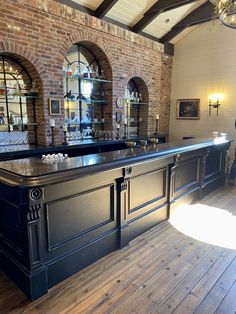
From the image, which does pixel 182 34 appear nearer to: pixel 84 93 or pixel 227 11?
pixel 84 93

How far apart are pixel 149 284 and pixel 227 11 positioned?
2.94 meters

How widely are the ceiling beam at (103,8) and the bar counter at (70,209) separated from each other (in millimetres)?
3174

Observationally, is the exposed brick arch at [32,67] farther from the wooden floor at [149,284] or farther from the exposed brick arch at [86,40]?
the wooden floor at [149,284]

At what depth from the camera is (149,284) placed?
2.12 m

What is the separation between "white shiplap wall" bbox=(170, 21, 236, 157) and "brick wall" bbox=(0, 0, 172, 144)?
1231mm

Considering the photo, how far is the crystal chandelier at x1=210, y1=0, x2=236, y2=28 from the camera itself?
2.51m

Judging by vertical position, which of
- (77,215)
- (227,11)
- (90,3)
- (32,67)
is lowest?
(77,215)

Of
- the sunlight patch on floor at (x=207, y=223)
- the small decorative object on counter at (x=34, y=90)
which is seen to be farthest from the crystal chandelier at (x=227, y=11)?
the small decorative object on counter at (x=34, y=90)

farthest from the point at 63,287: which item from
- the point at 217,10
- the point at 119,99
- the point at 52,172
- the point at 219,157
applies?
the point at 119,99

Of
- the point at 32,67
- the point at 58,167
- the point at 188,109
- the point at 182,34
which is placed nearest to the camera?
the point at 58,167

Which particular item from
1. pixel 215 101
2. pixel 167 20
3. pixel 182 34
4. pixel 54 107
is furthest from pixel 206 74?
pixel 54 107

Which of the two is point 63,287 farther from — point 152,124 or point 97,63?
point 152,124

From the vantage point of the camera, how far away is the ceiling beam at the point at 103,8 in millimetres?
4395

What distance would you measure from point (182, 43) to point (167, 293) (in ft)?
20.8
